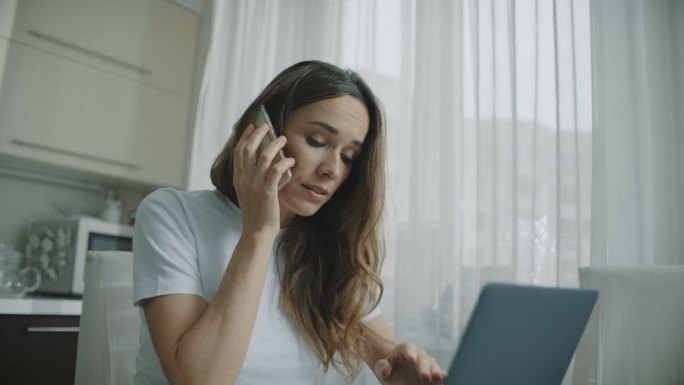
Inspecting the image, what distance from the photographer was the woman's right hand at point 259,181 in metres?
0.96

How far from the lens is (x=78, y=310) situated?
1.94 meters

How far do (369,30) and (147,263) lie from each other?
151cm

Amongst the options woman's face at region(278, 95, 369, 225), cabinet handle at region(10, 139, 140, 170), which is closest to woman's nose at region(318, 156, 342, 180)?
woman's face at region(278, 95, 369, 225)

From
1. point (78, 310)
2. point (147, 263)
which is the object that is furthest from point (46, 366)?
point (147, 263)

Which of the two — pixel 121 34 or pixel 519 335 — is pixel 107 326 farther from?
pixel 121 34

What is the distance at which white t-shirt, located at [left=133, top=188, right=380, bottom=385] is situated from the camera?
0.91 meters

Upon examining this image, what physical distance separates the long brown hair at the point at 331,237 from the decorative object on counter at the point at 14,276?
1361mm

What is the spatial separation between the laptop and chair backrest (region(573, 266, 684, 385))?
0.41 meters

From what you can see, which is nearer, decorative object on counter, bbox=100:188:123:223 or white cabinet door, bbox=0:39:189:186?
white cabinet door, bbox=0:39:189:186

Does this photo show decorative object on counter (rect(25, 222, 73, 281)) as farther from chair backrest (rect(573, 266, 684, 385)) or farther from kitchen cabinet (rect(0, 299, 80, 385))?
chair backrest (rect(573, 266, 684, 385))

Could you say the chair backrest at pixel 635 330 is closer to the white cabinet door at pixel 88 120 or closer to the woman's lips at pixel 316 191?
the woman's lips at pixel 316 191

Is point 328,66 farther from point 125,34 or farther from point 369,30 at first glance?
point 125,34

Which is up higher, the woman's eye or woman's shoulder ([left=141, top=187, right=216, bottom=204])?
the woman's eye

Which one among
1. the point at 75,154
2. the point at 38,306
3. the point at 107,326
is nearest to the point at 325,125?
the point at 107,326
